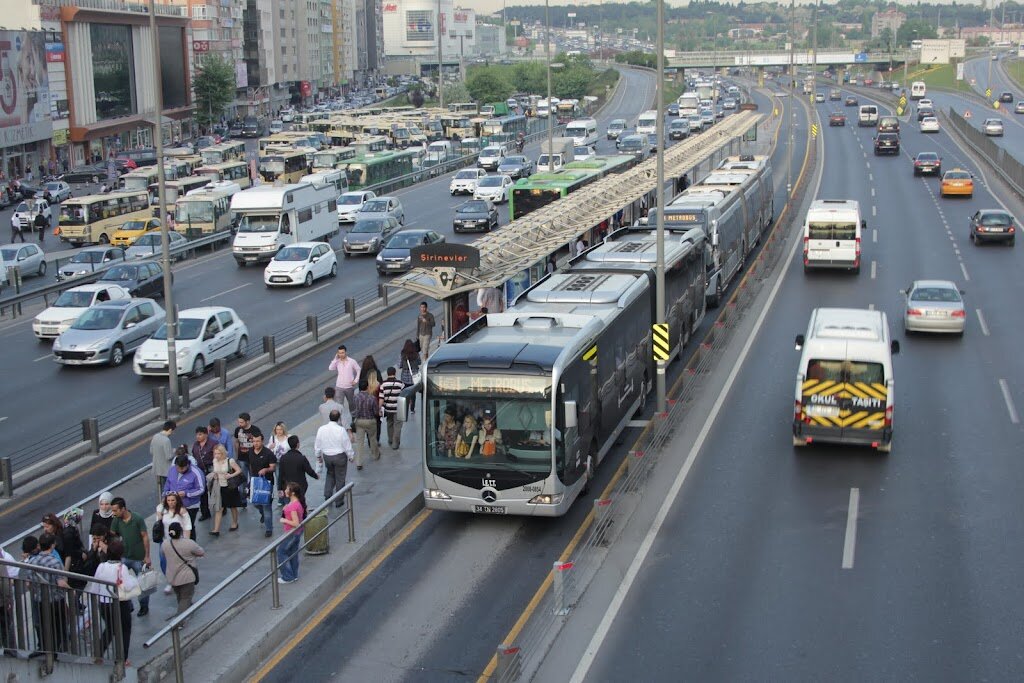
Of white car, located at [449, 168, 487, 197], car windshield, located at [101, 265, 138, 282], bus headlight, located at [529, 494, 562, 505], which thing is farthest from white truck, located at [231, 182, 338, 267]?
bus headlight, located at [529, 494, 562, 505]

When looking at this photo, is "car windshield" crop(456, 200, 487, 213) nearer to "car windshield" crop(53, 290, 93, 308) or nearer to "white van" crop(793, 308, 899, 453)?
"car windshield" crop(53, 290, 93, 308)

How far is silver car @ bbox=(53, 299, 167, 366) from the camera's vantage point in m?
30.4

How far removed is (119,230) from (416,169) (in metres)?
29.5

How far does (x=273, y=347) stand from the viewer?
29.9 meters

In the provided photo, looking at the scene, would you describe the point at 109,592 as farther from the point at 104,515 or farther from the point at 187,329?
the point at 187,329

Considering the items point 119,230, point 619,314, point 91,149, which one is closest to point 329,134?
point 91,149

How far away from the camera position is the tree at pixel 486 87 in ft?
500

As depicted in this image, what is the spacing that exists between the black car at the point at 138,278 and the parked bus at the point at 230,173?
2791 cm

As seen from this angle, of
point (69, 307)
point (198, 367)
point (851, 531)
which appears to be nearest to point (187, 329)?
point (198, 367)

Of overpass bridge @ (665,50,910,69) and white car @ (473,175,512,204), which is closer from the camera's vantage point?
white car @ (473,175,512,204)

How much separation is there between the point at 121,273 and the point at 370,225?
12163mm

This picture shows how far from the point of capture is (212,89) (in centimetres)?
12381

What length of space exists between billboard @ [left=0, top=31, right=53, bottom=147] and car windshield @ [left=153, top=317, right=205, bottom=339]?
55409 millimetres

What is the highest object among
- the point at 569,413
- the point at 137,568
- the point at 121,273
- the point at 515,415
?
the point at 569,413
